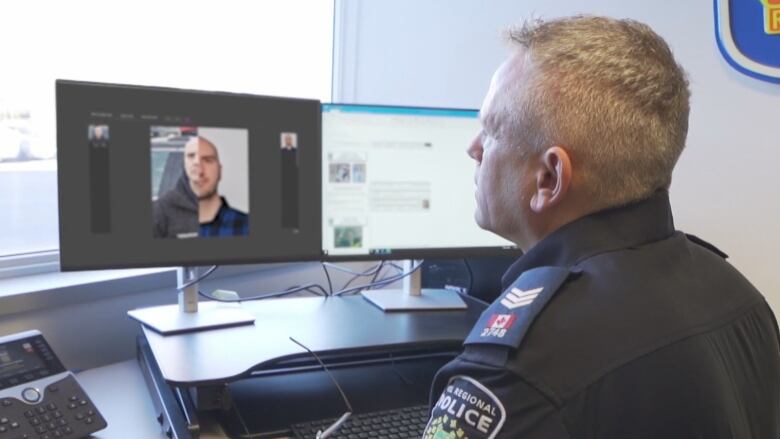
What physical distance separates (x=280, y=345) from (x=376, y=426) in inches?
8.6

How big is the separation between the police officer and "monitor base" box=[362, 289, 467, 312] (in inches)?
21.3

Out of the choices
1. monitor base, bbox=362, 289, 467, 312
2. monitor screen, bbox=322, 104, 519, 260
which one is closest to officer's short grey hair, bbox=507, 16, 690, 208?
monitor screen, bbox=322, 104, 519, 260

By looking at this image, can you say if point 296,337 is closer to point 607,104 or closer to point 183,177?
point 183,177

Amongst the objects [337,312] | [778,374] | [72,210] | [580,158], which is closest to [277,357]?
[337,312]

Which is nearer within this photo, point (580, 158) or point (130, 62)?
point (580, 158)

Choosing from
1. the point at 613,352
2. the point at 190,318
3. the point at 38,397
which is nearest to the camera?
the point at 613,352

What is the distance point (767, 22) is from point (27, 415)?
1375 mm

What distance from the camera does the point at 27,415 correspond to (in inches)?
35.8

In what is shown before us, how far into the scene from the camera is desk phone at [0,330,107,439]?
90 cm

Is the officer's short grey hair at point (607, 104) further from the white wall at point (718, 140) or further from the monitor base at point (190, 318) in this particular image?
the monitor base at point (190, 318)

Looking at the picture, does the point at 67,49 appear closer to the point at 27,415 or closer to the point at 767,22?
the point at 27,415

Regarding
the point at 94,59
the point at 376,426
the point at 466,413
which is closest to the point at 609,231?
the point at 466,413

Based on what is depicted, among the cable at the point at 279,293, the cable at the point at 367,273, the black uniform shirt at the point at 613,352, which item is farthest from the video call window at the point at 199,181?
the black uniform shirt at the point at 613,352

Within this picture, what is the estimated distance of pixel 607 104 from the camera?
2.37ft
